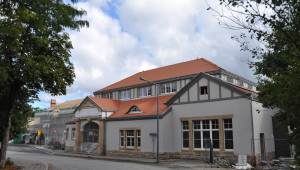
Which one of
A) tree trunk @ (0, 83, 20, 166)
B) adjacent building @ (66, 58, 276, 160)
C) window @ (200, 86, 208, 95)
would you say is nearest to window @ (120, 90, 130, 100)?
adjacent building @ (66, 58, 276, 160)

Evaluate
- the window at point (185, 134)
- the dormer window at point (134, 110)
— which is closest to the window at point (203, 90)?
the window at point (185, 134)

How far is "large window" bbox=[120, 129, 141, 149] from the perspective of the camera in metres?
25.3

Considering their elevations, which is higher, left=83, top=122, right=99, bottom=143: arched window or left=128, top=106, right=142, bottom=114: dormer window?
left=128, top=106, right=142, bottom=114: dormer window

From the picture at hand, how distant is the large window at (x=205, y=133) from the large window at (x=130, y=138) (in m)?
5.88

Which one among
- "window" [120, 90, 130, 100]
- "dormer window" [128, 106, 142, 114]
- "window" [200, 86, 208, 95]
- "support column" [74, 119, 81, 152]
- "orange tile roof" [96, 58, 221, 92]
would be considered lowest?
"support column" [74, 119, 81, 152]

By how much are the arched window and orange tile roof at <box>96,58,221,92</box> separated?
6.93 meters

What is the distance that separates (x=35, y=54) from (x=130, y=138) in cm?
1397

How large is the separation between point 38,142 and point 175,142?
40.0m

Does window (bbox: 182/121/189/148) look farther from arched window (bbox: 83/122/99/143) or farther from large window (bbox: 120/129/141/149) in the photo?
arched window (bbox: 83/122/99/143)

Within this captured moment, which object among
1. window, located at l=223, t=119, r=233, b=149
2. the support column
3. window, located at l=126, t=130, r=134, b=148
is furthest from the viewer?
the support column

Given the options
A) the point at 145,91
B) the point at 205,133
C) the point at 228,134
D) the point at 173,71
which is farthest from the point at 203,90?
the point at 145,91

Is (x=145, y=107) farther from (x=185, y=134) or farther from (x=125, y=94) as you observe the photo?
(x=125, y=94)

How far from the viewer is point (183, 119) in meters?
23.2

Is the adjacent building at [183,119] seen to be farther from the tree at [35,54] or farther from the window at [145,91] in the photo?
the tree at [35,54]
